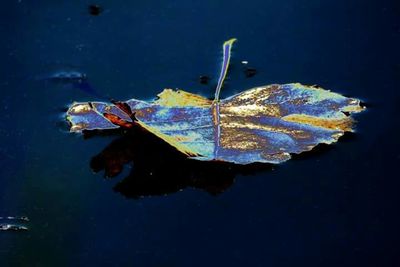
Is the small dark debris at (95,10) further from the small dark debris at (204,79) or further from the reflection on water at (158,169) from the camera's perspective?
the reflection on water at (158,169)

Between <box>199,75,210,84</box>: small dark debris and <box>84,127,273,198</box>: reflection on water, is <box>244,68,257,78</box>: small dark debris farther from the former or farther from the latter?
<box>84,127,273,198</box>: reflection on water

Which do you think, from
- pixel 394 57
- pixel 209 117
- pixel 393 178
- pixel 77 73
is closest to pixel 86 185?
pixel 209 117

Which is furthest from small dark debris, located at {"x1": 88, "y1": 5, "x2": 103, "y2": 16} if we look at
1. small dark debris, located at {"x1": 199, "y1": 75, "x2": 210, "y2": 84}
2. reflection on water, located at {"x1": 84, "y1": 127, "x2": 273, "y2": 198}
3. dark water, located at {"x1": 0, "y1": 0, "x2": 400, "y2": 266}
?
reflection on water, located at {"x1": 84, "y1": 127, "x2": 273, "y2": 198}

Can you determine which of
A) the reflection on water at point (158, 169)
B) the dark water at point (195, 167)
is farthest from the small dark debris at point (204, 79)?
the reflection on water at point (158, 169)

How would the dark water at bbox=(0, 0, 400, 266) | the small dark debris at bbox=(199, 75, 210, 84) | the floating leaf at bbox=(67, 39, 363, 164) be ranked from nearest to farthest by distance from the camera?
1. the dark water at bbox=(0, 0, 400, 266)
2. the floating leaf at bbox=(67, 39, 363, 164)
3. the small dark debris at bbox=(199, 75, 210, 84)

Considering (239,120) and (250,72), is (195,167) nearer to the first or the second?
(239,120)

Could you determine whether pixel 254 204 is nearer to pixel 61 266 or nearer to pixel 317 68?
pixel 61 266
